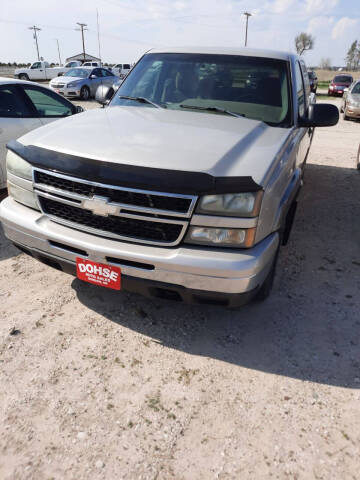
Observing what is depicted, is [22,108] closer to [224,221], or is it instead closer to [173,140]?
Result: [173,140]

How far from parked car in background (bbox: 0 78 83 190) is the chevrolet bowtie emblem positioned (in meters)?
2.96

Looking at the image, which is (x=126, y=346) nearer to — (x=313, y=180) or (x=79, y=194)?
(x=79, y=194)

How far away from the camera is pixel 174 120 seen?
301 centimetres

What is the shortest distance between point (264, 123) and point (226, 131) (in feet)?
1.77

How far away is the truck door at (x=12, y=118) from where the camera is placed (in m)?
4.75

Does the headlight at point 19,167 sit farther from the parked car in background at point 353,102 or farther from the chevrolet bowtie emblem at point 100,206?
the parked car in background at point 353,102

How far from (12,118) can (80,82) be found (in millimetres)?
14118

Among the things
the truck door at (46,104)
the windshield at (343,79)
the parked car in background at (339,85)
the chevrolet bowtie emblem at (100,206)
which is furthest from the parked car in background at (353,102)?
the chevrolet bowtie emblem at (100,206)

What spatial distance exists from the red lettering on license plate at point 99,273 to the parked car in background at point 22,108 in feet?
9.57

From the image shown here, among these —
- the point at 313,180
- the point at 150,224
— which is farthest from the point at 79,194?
the point at 313,180

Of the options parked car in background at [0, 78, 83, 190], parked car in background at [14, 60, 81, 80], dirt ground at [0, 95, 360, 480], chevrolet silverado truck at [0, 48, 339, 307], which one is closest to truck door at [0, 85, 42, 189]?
parked car in background at [0, 78, 83, 190]

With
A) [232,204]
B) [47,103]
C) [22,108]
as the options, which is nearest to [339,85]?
[47,103]

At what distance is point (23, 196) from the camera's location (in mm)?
2701

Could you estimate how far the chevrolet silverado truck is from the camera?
2.16 metres
